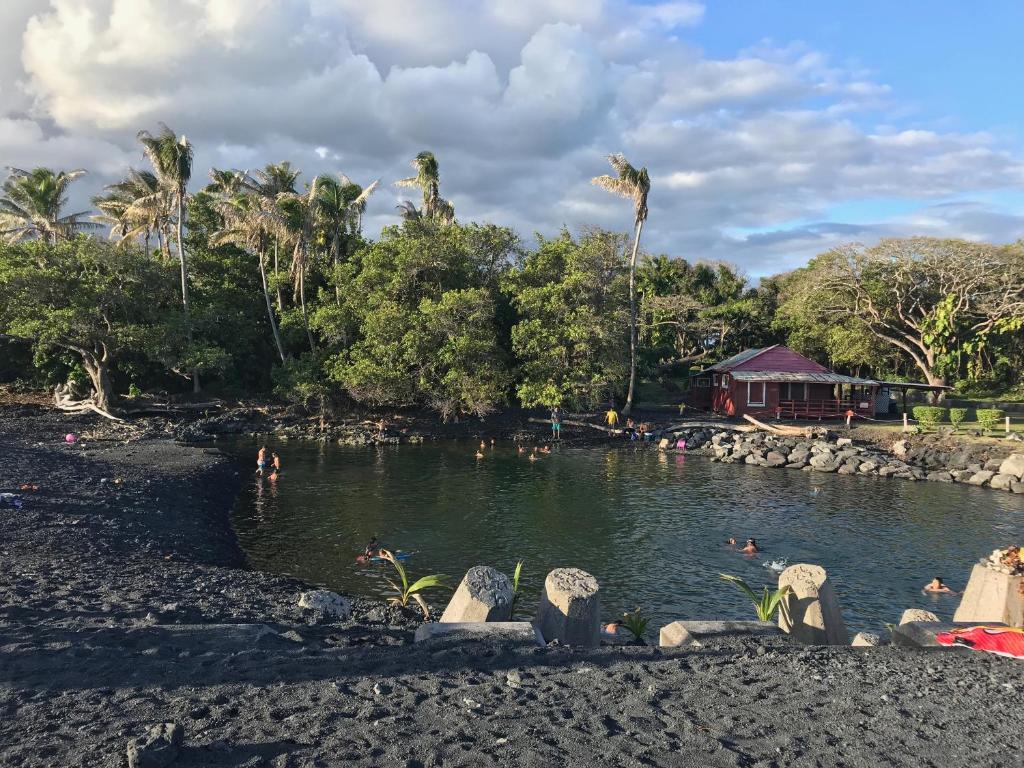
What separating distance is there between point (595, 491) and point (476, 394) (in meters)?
15.3

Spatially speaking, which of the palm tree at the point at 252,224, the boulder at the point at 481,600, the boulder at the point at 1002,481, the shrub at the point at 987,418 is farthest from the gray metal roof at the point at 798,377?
the boulder at the point at 481,600

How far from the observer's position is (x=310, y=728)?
19.5ft

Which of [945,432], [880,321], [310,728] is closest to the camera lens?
[310,728]

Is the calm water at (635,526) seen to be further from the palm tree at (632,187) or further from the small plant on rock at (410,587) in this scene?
the palm tree at (632,187)

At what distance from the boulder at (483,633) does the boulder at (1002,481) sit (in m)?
29.5

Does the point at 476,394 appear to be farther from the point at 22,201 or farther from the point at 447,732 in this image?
the point at 22,201

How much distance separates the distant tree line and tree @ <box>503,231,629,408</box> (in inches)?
5.9

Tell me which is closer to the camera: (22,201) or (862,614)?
(862,614)

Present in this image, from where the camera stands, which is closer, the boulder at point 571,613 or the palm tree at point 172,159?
the boulder at point 571,613

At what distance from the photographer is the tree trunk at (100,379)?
39.4 m

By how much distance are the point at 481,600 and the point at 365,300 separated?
36.4 meters

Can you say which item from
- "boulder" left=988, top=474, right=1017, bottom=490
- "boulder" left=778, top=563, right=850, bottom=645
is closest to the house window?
"boulder" left=988, top=474, right=1017, bottom=490

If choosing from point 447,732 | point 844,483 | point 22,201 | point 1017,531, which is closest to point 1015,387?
point 844,483

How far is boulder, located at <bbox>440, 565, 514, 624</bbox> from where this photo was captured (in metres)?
9.56
